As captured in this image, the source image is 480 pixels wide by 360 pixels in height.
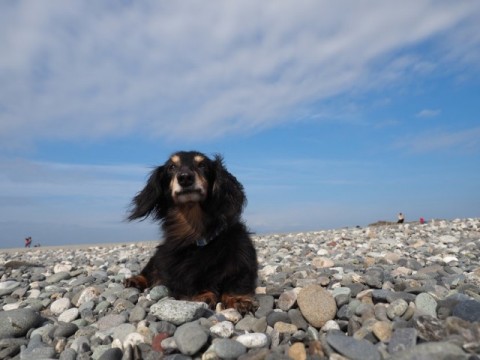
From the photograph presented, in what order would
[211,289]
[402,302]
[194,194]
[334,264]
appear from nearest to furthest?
1. [402,302]
2. [211,289]
3. [194,194]
4. [334,264]

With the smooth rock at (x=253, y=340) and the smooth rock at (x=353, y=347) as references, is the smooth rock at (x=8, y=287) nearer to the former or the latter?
the smooth rock at (x=253, y=340)

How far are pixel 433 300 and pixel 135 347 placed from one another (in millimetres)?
1871

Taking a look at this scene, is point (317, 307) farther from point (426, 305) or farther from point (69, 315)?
point (69, 315)

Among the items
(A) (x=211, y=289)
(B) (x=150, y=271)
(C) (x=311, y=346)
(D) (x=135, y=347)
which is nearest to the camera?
(C) (x=311, y=346)

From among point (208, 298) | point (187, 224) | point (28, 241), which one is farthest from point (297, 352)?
point (28, 241)

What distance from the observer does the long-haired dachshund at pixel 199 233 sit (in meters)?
3.42

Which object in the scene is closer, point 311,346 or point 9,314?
point 311,346

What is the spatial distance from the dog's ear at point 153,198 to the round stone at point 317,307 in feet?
6.25

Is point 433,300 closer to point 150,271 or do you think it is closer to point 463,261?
point 150,271

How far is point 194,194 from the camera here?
369 centimetres

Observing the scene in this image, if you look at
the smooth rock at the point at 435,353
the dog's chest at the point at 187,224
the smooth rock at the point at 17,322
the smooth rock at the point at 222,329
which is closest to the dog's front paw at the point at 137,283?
the dog's chest at the point at 187,224

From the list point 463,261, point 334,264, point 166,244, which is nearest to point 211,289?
point 166,244

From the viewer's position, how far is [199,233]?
366cm

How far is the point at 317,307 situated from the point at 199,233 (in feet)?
4.36
